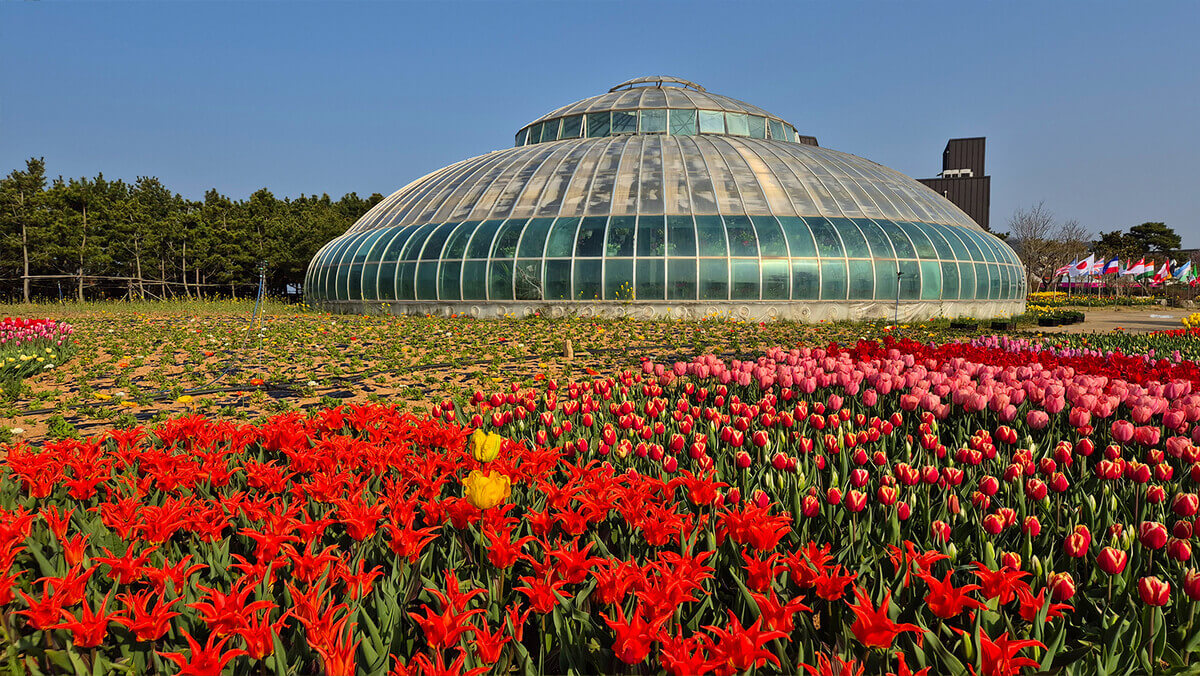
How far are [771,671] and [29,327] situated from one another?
44.3ft

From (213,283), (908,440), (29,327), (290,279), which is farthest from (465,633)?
(213,283)

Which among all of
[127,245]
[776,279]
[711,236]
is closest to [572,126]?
[711,236]

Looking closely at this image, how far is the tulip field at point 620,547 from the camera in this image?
73.5 inches

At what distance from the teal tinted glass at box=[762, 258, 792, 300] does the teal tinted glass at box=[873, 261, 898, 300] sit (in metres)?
2.88

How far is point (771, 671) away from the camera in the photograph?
6.30 feet

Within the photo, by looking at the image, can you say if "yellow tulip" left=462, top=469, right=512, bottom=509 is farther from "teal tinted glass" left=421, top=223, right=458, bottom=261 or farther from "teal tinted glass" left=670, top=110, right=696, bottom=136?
"teal tinted glass" left=670, top=110, right=696, bottom=136

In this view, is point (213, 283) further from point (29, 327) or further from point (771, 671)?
point (771, 671)

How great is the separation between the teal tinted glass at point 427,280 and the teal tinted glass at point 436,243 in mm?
212

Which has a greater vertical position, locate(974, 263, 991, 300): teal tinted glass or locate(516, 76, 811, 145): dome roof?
locate(516, 76, 811, 145): dome roof

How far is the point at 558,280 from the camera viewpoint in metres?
19.4

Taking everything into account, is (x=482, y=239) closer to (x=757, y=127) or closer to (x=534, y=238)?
(x=534, y=238)

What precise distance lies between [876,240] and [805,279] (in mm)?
2971

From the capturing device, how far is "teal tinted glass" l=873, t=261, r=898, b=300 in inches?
773

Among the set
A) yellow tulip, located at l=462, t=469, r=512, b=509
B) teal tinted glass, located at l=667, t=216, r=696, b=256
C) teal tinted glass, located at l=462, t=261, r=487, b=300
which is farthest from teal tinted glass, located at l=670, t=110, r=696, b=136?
yellow tulip, located at l=462, t=469, r=512, b=509
